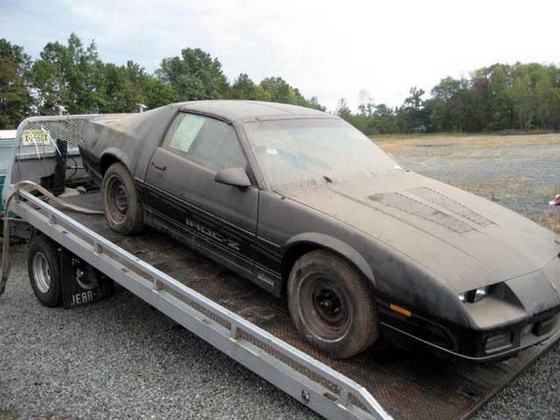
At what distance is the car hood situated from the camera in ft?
9.16

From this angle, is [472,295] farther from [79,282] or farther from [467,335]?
[79,282]

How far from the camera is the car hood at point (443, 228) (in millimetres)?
2791

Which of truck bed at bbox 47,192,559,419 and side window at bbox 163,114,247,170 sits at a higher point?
side window at bbox 163,114,247,170

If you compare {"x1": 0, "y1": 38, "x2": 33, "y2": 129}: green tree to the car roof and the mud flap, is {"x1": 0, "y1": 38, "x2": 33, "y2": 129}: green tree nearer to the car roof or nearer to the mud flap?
the mud flap

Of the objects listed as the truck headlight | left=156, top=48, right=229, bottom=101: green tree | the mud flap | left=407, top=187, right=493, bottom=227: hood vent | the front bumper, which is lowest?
the mud flap

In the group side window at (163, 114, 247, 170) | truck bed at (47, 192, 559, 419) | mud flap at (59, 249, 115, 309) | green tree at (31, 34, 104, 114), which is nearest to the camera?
truck bed at (47, 192, 559, 419)

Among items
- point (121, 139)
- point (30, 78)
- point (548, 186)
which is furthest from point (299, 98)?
point (121, 139)

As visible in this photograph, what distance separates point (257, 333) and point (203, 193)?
1308 millimetres

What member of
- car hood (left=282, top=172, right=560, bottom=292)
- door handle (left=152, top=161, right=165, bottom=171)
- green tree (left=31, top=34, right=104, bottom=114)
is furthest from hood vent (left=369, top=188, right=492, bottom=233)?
green tree (left=31, top=34, right=104, bottom=114)

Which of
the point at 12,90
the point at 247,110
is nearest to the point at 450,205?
the point at 247,110

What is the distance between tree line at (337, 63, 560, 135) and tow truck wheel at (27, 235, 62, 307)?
72.9 m

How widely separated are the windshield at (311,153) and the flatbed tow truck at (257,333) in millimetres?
935

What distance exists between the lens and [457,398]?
292 centimetres

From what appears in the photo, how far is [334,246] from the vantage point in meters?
2.98
